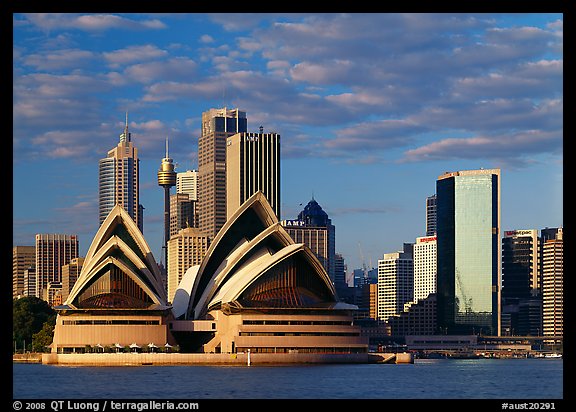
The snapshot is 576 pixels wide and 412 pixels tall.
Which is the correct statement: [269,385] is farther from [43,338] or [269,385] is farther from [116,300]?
[43,338]

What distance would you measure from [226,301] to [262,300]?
12.9 ft

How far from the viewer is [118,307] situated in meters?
139

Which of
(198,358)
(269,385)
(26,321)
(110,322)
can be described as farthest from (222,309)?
(26,321)

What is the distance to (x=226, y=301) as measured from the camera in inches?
5423

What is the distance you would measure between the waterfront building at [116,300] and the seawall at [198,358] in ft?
6.20

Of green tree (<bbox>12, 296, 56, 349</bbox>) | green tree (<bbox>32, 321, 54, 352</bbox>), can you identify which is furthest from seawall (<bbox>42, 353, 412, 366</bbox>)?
green tree (<bbox>12, 296, 56, 349</bbox>)

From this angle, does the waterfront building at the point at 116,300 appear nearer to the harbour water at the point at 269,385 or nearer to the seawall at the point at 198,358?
the seawall at the point at 198,358

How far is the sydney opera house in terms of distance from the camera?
135125 millimetres

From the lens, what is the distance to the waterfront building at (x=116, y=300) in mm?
137250

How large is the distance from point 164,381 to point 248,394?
1809 centimetres

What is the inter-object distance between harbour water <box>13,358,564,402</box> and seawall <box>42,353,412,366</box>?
8.18 meters

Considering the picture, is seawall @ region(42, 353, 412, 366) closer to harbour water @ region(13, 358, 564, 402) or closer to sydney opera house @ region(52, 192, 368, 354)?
sydney opera house @ region(52, 192, 368, 354)
